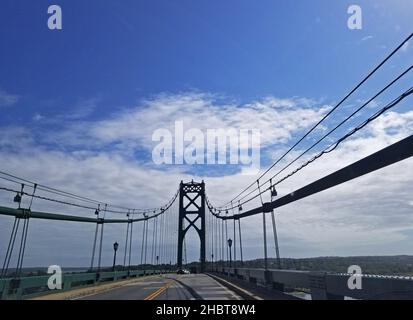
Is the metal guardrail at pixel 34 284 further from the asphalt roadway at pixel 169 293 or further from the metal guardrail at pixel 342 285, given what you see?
the metal guardrail at pixel 342 285

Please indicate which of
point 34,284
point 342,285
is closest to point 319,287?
point 342,285

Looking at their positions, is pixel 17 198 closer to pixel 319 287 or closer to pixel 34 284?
pixel 34 284

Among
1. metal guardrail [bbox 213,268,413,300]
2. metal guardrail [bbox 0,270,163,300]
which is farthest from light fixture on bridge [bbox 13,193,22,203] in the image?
metal guardrail [bbox 213,268,413,300]

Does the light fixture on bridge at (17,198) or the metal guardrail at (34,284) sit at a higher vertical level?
the light fixture on bridge at (17,198)

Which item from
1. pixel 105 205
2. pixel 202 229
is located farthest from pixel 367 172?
pixel 202 229

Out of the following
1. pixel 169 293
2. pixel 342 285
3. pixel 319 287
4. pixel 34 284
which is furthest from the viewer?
pixel 169 293

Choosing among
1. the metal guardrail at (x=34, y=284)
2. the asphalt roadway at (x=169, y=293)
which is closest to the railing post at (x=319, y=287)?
the asphalt roadway at (x=169, y=293)

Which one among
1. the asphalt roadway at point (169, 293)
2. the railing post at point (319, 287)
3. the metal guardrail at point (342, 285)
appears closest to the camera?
Result: the metal guardrail at point (342, 285)

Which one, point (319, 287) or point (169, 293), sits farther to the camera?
point (169, 293)

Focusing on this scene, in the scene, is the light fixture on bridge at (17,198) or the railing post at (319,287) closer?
the railing post at (319,287)

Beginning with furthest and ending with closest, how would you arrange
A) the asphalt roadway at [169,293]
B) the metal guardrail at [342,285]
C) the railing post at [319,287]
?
1. the asphalt roadway at [169,293]
2. the railing post at [319,287]
3. the metal guardrail at [342,285]

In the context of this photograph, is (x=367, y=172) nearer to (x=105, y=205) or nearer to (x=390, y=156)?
(x=390, y=156)
